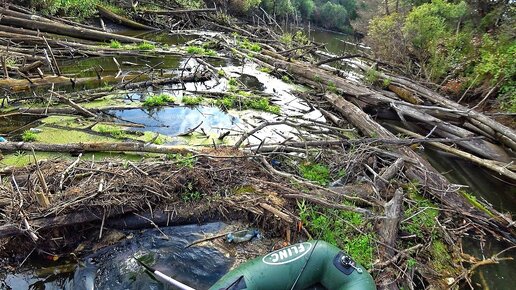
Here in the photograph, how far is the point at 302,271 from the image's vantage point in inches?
166

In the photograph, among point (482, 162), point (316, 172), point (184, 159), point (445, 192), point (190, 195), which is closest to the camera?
point (190, 195)

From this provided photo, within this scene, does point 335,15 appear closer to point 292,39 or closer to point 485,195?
point 292,39

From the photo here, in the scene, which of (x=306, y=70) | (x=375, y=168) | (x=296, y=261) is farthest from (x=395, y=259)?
(x=306, y=70)

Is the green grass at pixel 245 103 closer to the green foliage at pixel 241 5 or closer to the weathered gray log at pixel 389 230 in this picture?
the weathered gray log at pixel 389 230

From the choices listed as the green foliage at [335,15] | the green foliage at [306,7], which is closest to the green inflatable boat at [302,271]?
the green foliage at [306,7]

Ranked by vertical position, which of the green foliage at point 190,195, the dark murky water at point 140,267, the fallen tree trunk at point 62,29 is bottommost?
the dark murky water at point 140,267

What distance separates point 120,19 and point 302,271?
17081 mm

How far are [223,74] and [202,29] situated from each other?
9.18 meters

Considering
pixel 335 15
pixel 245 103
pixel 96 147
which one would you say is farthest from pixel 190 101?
pixel 335 15

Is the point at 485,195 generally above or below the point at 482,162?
below

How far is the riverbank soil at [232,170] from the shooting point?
16.1 feet

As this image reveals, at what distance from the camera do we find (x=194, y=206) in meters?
5.46

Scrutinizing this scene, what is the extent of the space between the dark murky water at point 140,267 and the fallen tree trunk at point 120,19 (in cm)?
1537

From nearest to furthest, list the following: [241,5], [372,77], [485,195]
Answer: [485,195] → [372,77] → [241,5]
